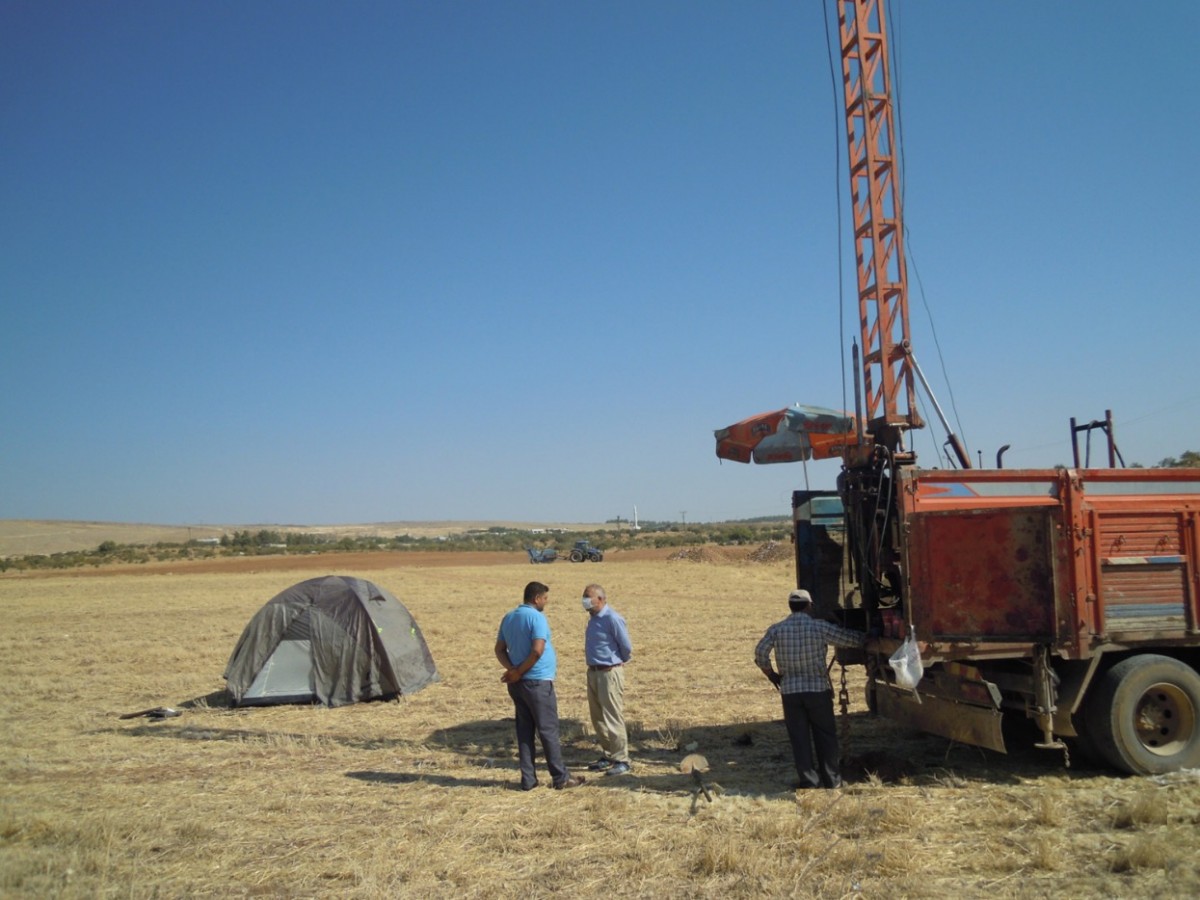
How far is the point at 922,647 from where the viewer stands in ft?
23.7

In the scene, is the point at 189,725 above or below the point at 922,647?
below

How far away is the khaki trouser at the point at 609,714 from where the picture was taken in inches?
339

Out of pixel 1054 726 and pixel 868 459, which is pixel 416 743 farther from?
pixel 1054 726

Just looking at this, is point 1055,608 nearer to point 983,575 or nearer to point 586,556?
point 983,575

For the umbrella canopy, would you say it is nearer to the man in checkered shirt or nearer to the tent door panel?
the man in checkered shirt

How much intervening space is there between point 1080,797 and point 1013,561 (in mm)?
1749

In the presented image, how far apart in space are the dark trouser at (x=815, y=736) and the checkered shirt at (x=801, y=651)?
9cm

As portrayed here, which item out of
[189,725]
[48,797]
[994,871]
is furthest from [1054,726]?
[189,725]

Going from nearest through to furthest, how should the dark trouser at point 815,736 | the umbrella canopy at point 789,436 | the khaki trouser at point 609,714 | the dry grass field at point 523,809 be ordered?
1. the dry grass field at point 523,809
2. the dark trouser at point 815,736
3. the khaki trouser at point 609,714
4. the umbrella canopy at point 789,436

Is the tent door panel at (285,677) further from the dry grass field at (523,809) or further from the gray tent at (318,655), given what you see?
the dry grass field at (523,809)

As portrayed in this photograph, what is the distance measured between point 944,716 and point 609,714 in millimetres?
2879

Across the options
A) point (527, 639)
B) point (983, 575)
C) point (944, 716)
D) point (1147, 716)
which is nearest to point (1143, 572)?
point (1147, 716)

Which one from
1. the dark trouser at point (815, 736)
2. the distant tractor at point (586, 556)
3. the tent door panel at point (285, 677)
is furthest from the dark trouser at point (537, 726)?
the distant tractor at point (586, 556)

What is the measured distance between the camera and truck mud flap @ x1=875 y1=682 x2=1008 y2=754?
708 centimetres
